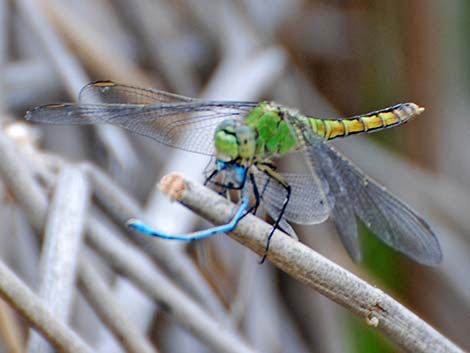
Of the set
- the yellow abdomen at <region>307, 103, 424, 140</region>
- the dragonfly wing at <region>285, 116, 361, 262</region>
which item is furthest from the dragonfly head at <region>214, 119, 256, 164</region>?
the yellow abdomen at <region>307, 103, 424, 140</region>

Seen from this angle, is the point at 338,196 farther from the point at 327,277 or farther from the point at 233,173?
the point at 327,277

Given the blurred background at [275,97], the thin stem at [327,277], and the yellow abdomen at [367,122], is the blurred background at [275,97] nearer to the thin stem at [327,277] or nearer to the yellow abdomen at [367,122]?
the yellow abdomen at [367,122]

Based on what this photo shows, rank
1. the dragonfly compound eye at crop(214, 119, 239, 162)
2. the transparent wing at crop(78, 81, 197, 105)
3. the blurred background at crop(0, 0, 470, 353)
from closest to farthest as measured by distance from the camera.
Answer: the dragonfly compound eye at crop(214, 119, 239, 162)
the transparent wing at crop(78, 81, 197, 105)
the blurred background at crop(0, 0, 470, 353)

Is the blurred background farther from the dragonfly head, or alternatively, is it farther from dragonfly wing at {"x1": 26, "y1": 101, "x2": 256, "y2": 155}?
the dragonfly head

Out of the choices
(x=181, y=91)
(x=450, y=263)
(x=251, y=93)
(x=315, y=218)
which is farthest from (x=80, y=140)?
(x=450, y=263)

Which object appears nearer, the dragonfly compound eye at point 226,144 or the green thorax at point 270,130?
the dragonfly compound eye at point 226,144

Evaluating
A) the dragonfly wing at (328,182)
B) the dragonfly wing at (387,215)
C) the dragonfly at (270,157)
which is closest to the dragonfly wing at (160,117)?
the dragonfly at (270,157)
